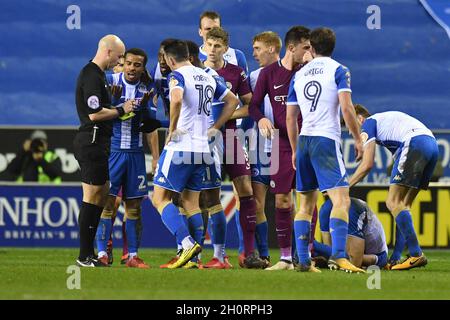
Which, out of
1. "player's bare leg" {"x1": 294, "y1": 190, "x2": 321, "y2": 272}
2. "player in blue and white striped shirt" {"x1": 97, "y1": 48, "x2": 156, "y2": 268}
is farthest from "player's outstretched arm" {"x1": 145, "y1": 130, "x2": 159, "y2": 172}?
"player's bare leg" {"x1": 294, "y1": 190, "x2": 321, "y2": 272}

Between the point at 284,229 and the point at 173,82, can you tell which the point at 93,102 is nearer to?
the point at 173,82

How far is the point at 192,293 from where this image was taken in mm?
7762

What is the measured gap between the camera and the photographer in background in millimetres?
14742

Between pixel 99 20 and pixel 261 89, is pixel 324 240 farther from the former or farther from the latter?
pixel 99 20

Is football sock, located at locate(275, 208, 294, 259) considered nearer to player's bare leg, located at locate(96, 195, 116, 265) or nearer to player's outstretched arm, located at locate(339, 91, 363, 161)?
player's outstretched arm, located at locate(339, 91, 363, 161)

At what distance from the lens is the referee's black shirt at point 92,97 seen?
10.1 metres

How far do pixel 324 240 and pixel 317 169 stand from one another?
1.85m

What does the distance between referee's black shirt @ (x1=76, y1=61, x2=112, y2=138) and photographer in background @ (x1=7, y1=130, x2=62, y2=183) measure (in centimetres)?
463

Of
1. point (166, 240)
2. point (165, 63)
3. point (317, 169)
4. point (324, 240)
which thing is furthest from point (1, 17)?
point (317, 169)

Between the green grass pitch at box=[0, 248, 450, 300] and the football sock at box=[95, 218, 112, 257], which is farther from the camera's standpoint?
the football sock at box=[95, 218, 112, 257]

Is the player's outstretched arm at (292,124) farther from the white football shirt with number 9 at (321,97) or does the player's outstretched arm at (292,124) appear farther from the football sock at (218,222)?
the football sock at (218,222)

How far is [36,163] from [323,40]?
6.33 metres

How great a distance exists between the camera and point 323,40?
31.0 ft

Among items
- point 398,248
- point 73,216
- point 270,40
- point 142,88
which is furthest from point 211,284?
point 73,216
